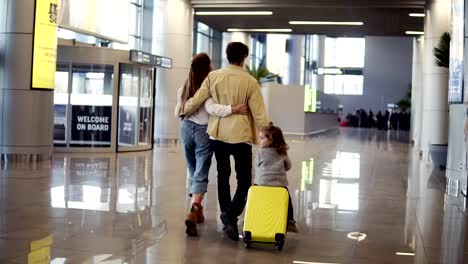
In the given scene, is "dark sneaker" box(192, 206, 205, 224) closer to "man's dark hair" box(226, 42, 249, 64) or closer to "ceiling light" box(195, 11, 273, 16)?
"man's dark hair" box(226, 42, 249, 64)

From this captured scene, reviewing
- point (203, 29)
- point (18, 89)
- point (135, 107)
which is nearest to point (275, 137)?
point (18, 89)

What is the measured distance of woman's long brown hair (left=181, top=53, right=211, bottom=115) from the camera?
23.5ft

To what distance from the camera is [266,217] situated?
19.9ft

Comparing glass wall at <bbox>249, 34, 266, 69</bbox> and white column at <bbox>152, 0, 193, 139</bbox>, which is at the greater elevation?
glass wall at <bbox>249, 34, 266, 69</bbox>

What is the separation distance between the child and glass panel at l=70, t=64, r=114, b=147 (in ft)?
37.1

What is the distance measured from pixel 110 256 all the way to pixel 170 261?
51 centimetres

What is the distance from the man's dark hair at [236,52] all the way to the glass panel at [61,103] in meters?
A: 11.1

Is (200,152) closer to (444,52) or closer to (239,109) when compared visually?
(239,109)

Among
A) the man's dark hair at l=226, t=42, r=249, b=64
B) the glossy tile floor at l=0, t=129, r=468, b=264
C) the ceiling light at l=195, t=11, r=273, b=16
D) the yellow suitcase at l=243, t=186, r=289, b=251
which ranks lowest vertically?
the glossy tile floor at l=0, t=129, r=468, b=264

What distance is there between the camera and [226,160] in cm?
654

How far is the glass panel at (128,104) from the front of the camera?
58.6ft

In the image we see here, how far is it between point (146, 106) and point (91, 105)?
2.33 m

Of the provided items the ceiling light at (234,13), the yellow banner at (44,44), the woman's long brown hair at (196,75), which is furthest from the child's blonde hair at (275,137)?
the ceiling light at (234,13)

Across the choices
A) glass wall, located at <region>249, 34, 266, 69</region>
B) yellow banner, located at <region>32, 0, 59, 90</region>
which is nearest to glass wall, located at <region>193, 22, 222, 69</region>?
glass wall, located at <region>249, 34, 266, 69</region>
